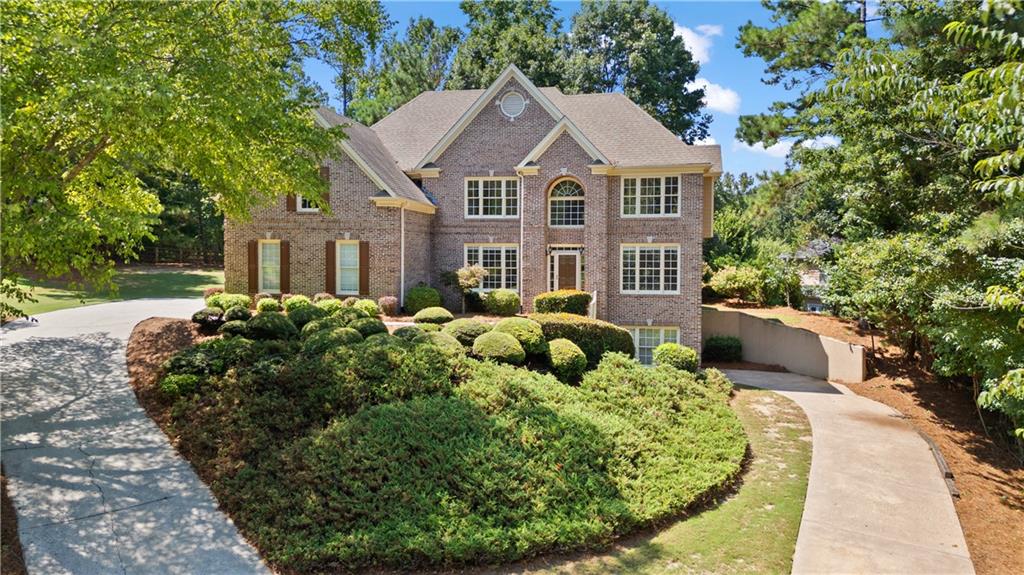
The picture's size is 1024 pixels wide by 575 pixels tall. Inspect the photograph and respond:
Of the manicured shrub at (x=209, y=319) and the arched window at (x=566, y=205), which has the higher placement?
the arched window at (x=566, y=205)

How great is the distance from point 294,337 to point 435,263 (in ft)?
32.0

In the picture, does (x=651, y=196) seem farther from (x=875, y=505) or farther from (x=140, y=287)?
(x=140, y=287)

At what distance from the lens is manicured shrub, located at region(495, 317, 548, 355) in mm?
14570

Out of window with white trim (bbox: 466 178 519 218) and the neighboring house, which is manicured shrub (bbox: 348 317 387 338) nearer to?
the neighboring house

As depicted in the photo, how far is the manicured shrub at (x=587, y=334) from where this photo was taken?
15867mm

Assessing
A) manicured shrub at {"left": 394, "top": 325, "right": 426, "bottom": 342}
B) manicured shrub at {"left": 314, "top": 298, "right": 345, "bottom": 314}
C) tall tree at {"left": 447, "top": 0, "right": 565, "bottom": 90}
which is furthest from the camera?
tall tree at {"left": 447, "top": 0, "right": 565, "bottom": 90}

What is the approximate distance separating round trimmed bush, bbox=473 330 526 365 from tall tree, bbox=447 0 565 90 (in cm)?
2628

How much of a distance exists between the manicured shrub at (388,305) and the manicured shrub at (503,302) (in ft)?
10.8

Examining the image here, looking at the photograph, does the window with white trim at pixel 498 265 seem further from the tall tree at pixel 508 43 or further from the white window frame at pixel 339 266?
the tall tree at pixel 508 43

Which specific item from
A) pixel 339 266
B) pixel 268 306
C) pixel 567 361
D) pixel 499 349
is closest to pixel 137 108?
pixel 499 349

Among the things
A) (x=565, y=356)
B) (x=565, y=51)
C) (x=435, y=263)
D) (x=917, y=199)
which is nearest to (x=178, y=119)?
(x=565, y=356)

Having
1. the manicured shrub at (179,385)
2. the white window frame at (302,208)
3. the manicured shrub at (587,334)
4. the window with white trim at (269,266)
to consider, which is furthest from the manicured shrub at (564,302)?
the manicured shrub at (179,385)

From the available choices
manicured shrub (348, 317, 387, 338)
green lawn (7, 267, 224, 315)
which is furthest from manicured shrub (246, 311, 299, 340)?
green lawn (7, 267, 224, 315)

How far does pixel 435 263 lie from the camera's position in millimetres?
22844
